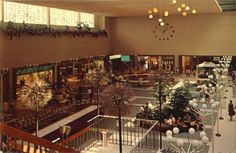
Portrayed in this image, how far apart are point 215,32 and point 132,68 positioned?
750 cm

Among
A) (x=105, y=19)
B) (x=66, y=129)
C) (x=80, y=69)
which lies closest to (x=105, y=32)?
(x=105, y=19)

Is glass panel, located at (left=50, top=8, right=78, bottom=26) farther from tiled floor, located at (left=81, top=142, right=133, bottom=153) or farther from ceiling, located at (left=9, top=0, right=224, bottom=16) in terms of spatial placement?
tiled floor, located at (left=81, top=142, right=133, bottom=153)

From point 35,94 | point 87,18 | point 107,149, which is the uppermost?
point 87,18

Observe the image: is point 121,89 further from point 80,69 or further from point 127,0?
point 80,69

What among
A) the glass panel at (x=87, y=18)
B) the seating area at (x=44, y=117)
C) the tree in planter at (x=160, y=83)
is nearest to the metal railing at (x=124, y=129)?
the tree in planter at (x=160, y=83)

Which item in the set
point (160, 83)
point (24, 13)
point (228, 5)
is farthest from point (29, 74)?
point (228, 5)

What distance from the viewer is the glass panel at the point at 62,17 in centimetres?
1760

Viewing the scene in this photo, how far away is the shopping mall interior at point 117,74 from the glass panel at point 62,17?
0.06 m

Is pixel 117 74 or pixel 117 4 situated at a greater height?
pixel 117 4

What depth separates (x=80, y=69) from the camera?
66.1 ft

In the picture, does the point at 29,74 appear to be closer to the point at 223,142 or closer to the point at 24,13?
the point at 24,13

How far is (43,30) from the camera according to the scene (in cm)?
1532

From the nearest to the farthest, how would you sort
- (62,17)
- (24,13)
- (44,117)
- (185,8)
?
(185,8) → (44,117) → (24,13) → (62,17)

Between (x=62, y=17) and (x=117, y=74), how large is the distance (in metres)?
7.02
